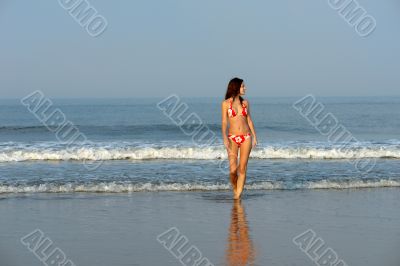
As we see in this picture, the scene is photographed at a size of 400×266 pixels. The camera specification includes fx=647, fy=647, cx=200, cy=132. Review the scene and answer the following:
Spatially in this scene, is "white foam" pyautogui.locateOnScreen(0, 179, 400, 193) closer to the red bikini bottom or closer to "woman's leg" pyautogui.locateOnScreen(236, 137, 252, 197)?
"woman's leg" pyautogui.locateOnScreen(236, 137, 252, 197)

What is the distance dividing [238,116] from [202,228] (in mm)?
2157

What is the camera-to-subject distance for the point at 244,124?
9008mm

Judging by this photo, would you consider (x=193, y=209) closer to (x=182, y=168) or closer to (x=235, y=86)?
(x=235, y=86)

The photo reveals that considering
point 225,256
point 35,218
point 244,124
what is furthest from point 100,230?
point 244,124

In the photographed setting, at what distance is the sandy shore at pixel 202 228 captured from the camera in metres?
6.07

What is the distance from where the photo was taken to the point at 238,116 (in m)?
8.97

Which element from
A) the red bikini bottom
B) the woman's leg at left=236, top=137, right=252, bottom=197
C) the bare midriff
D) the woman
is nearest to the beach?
the woman's leg at left=236, top=137, right=252, bottom=197

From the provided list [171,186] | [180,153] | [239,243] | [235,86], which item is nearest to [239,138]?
[235,86]

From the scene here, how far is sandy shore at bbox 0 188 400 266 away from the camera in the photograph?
19.9 ft

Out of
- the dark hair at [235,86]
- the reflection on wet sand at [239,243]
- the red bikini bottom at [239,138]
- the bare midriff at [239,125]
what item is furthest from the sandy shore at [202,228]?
the dark hair at [235,86]

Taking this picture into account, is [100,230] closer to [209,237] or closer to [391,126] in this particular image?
[209,237]

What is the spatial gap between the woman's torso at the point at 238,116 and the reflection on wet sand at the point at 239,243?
125cm

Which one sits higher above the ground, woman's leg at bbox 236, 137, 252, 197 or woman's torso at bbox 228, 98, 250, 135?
woman's torso at bbox 228, 98, 250, 135

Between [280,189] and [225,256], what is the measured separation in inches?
175
